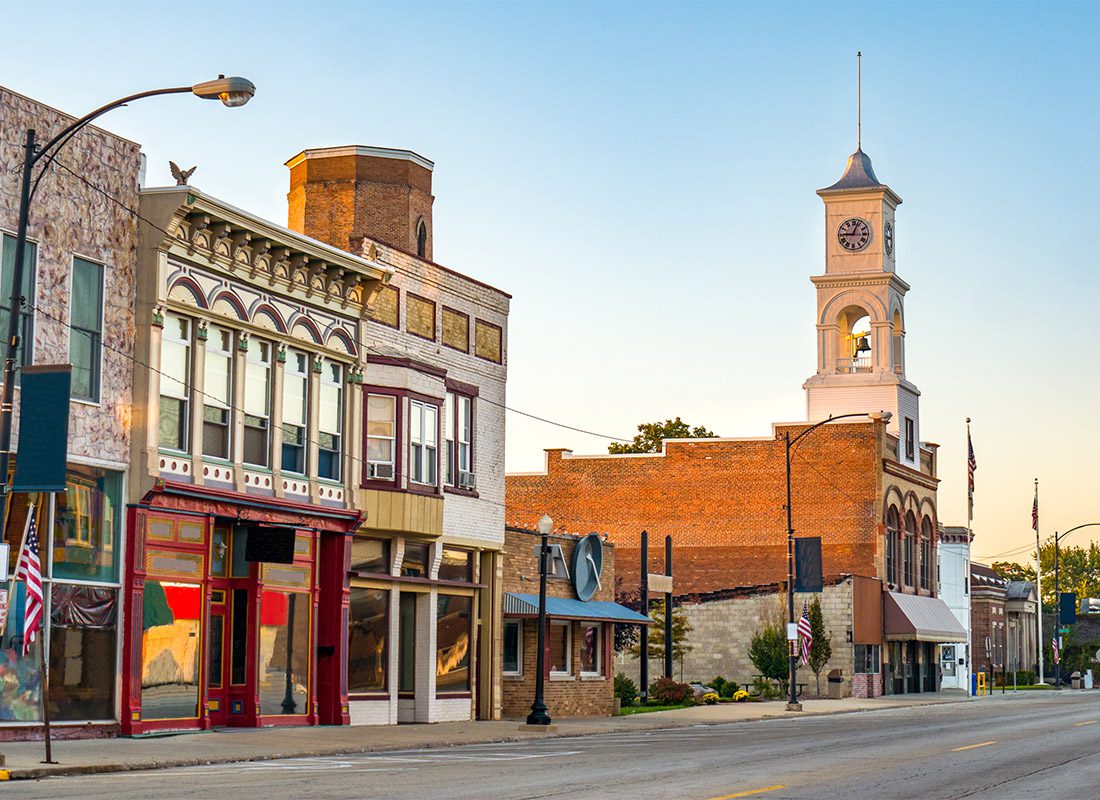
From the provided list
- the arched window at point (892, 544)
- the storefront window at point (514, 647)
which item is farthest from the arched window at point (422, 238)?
the arched window at point (892, 544)

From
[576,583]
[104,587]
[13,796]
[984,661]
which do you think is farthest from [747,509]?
[13,796]

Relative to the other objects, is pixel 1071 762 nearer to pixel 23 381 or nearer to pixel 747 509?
pixel 23 381

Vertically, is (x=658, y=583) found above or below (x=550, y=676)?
above

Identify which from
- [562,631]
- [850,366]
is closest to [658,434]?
[850,366]

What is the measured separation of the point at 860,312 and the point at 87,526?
59223 mm

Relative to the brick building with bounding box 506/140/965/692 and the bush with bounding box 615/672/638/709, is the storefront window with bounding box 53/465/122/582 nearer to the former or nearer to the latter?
the bush with bounding box 615/672/638/709

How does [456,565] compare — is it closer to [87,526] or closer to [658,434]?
[87,526]

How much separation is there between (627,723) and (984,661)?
72.1m

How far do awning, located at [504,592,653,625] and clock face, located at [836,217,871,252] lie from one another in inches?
1541

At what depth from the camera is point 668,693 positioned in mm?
50750

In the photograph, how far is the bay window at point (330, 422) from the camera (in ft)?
110

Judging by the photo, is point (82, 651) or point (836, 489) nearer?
point (82, 651)

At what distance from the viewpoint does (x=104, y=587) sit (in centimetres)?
2723

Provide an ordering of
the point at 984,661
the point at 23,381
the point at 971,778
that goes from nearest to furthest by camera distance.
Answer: the point at 971,778, the point at 23,381, the point at 984,661
